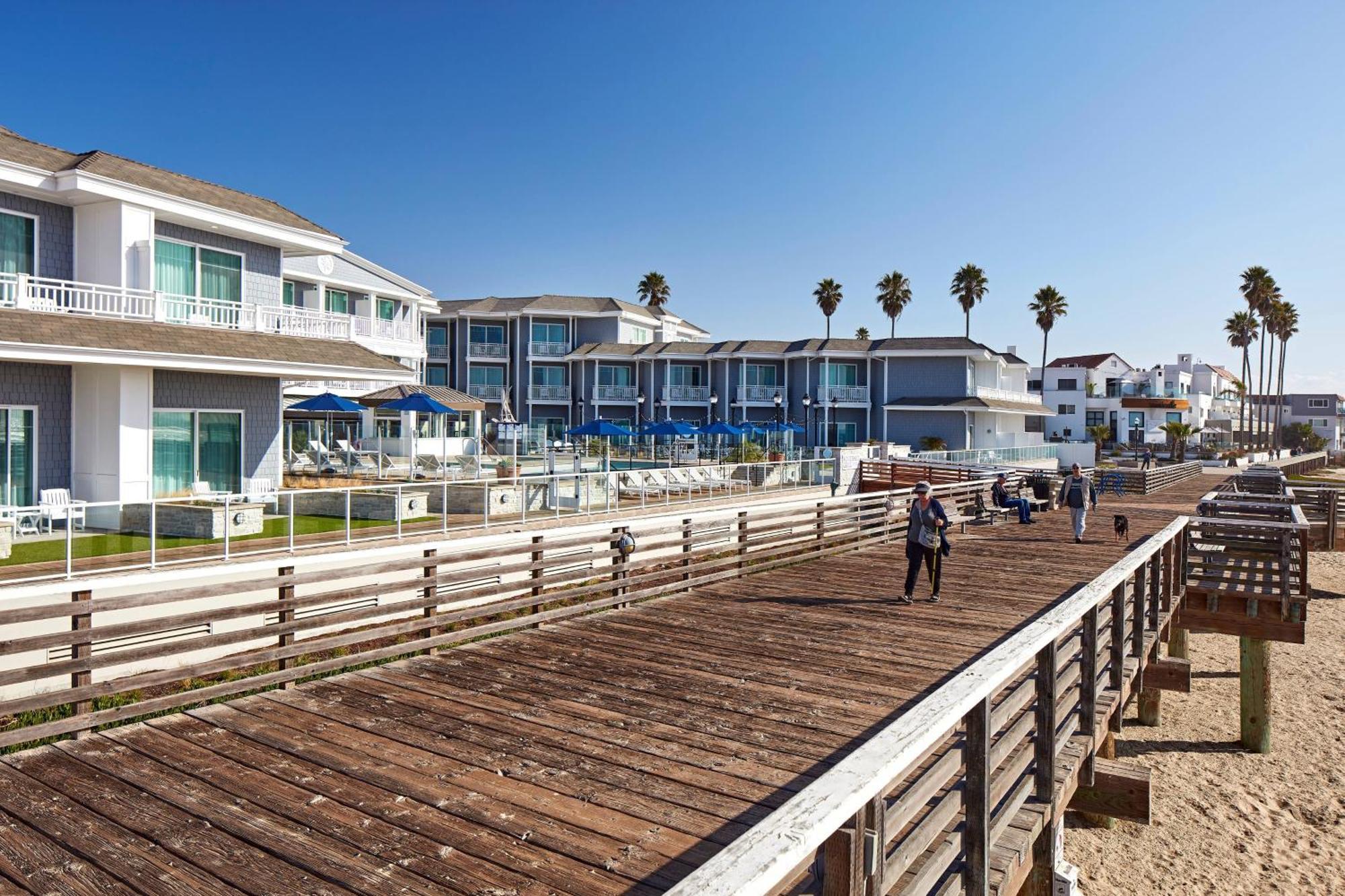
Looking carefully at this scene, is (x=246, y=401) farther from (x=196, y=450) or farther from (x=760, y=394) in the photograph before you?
A: (x=760, y=394)

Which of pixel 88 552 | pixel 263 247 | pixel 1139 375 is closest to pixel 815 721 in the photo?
pixel 88 552

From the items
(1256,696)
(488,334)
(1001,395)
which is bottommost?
(1256,696)

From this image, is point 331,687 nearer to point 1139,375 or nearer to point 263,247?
point 263,247

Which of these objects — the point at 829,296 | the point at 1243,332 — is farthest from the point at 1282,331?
the point at 829,296

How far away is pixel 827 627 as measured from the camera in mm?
10070

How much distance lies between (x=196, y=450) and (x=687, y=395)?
3562 cm

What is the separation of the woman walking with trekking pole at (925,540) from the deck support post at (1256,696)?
6.66 metres

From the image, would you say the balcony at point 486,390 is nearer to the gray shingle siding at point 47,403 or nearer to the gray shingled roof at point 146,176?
the gray shingled roof at point 146,176

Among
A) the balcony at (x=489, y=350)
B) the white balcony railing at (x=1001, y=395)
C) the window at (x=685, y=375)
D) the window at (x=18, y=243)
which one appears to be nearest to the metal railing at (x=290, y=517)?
the window at (x=18, y=243)

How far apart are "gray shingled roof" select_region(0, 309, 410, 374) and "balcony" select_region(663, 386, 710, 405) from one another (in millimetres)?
30833

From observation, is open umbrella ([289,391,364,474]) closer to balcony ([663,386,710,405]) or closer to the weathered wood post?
the weathered wood post

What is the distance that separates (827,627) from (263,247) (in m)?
19.0

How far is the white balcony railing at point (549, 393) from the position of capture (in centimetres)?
5381

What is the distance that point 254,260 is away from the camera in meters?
21.9
